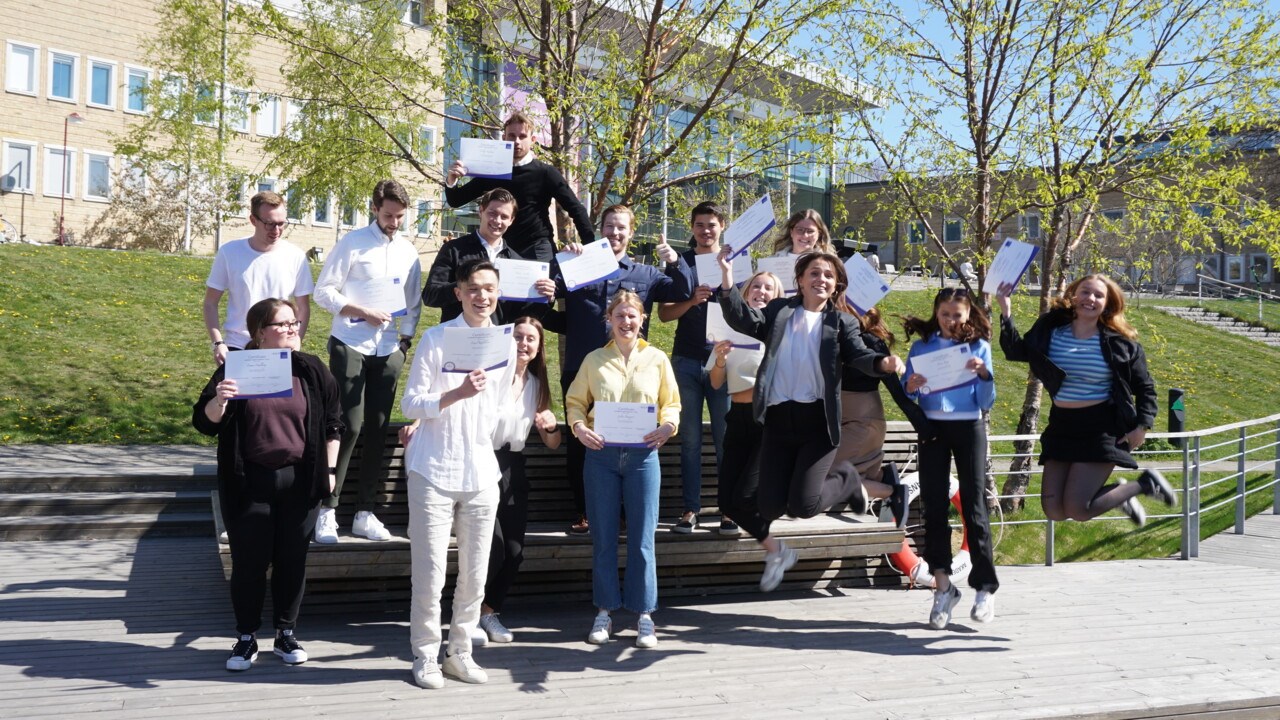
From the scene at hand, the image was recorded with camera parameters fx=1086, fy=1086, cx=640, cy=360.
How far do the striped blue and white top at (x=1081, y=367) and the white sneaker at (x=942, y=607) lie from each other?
1410mm

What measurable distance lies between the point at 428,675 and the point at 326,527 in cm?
149

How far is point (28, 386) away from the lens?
14453mm

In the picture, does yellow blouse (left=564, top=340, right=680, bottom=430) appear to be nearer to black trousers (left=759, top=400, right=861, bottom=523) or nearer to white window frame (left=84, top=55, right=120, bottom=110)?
black trousers (left=759, top=400, right=861, bottom=523)

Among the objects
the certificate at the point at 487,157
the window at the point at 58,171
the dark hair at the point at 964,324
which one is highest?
the window at the point at 58,171

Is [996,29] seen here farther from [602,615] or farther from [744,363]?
[602,615]

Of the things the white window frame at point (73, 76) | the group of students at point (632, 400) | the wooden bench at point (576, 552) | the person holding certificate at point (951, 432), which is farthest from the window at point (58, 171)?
the person holding certificate at point (951, 432)

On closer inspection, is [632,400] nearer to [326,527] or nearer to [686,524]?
[686,524]

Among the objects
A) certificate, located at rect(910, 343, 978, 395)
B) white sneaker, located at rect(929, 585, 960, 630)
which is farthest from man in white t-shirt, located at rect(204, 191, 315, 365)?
white sneaker, located at rect(929, 585, 960, 630)

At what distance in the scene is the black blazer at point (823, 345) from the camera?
6387mm

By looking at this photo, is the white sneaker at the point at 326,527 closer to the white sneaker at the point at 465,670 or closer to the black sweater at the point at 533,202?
the white sneaker at the point at 465,670

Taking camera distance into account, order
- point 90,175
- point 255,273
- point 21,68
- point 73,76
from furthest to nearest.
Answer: point 90,175 → point 73,76 → point 21,68 → point 255,273

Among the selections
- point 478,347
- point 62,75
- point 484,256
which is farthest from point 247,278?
point 62,75

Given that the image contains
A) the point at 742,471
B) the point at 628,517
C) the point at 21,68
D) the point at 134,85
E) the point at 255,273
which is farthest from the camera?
the point at 134,85

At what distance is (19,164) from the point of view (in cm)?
3725
